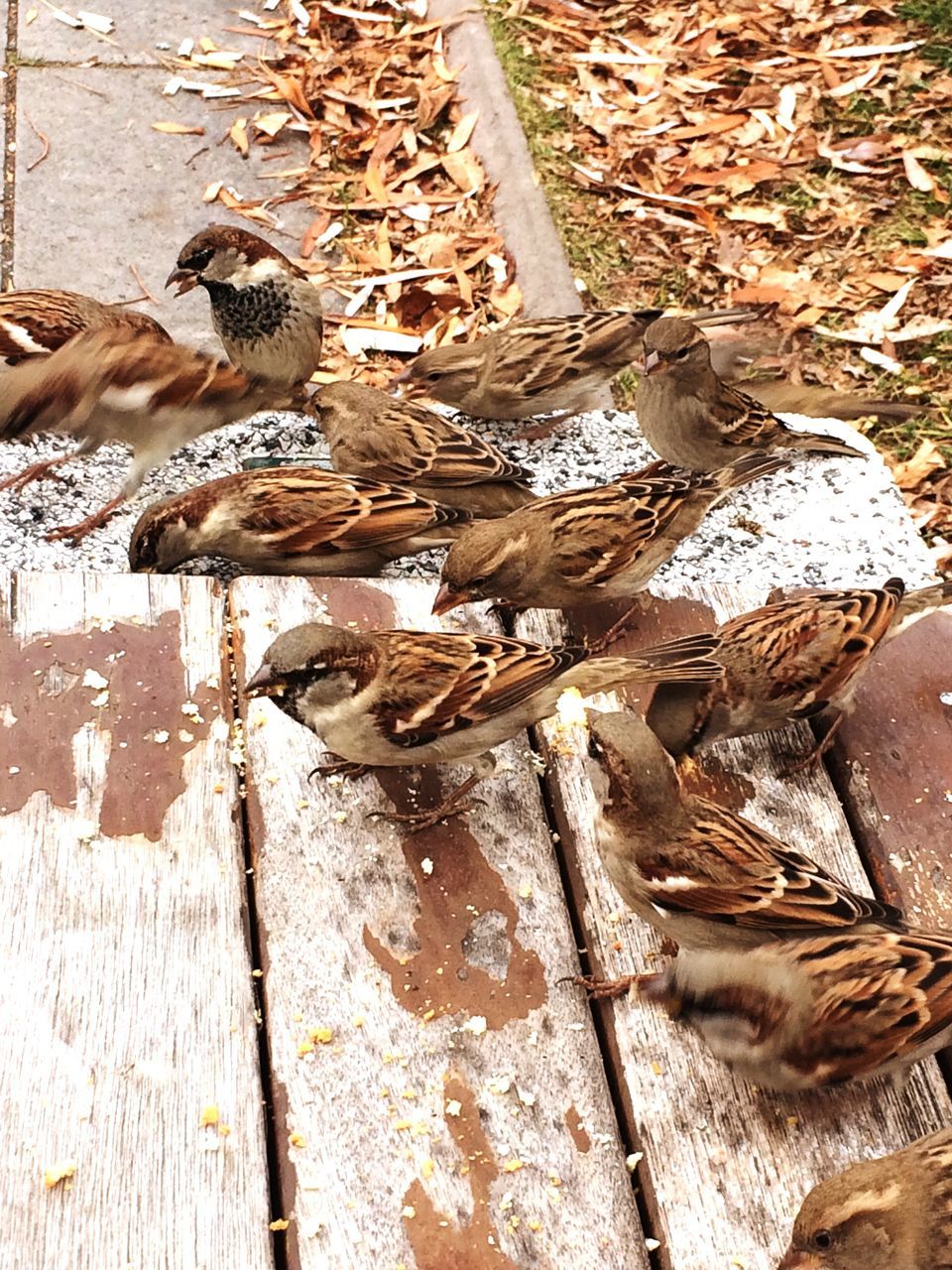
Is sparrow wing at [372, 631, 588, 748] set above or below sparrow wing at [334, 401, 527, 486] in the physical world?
above

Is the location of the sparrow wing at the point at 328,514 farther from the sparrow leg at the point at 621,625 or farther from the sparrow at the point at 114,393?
the sparrow leg at the point at 621,625

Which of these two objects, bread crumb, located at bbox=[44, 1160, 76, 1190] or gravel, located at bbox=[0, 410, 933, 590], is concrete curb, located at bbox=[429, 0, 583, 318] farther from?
bread crumb, located at bbox=[44, 1160, 76, 1190]

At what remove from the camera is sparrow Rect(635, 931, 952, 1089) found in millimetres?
2336

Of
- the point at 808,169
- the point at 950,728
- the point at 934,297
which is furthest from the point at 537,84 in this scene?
the point at 950,728

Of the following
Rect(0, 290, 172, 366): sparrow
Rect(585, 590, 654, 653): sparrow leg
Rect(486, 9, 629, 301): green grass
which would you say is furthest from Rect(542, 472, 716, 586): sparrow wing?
Rect(486, 9, 629, 301): green grass

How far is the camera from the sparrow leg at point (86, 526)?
14.0 ft

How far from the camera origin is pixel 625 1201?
2.27 m

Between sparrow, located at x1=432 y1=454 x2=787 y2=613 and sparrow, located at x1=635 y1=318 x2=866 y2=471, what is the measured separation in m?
0.49

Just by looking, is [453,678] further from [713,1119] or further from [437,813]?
[713,1119]

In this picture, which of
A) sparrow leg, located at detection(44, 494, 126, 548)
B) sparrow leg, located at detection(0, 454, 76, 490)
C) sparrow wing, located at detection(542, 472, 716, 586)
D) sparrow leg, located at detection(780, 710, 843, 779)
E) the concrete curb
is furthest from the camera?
the concrete curb

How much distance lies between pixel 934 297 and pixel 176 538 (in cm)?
368

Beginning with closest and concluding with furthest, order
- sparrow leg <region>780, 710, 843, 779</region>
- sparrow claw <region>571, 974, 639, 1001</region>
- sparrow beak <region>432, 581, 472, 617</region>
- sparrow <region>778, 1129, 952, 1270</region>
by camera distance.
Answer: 1. sparrow <region>778, 1129, 952, 1270</region>
2. sparrow claw <region>571, 974, 639, 1001</region>
3. sparrow leg <region>780, 710, 843, 779</region>
4. sparrow beak <region>432, 581, 472, 617</region>

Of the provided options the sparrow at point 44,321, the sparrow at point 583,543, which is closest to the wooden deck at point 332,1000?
the sparrow at point 583,543

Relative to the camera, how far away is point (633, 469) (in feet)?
15.7
